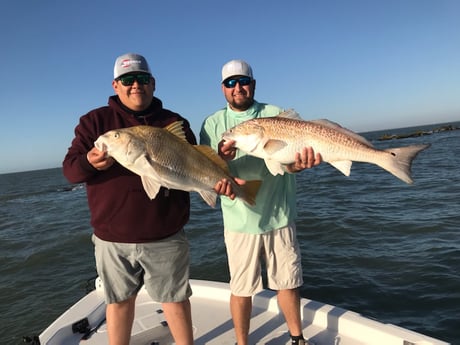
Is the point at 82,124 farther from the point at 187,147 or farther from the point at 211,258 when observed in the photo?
the point at 211,258

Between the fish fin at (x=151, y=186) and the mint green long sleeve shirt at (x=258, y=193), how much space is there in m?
1.10

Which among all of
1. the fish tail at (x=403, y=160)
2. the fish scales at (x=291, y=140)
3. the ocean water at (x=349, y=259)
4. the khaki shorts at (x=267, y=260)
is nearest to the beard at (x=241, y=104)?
the fish scales at (x=291, y=140)

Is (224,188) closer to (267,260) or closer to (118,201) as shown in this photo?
(118,201)

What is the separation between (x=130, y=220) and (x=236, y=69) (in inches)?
78.7

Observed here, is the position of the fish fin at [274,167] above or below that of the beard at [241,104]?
below

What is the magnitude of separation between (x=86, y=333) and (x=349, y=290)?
5.35 metres

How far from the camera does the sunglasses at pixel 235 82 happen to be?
3.99 metres

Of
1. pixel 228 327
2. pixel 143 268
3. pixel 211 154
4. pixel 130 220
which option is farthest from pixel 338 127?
pixel 228 327

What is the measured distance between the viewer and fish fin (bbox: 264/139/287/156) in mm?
3797

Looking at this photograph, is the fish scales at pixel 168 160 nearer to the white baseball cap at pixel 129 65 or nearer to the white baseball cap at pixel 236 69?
the white baseball cap at pixel 129 65

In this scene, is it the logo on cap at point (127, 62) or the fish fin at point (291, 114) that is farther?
the fish fin at point (291, 114)

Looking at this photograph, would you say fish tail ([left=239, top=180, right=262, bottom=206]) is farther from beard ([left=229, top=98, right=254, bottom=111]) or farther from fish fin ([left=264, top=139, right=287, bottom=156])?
beard ([left=229, top=98, right=254, bottom=111])

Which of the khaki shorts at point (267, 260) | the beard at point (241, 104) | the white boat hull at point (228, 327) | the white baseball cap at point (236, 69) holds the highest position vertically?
the white baseball cap at point (236, 69)

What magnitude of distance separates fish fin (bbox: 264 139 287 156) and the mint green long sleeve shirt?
385 millimetres
